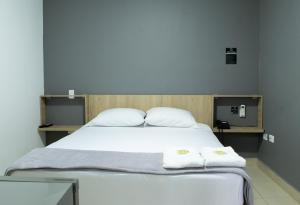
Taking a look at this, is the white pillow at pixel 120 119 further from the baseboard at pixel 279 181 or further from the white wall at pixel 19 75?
the baseboard at pixel 279 181

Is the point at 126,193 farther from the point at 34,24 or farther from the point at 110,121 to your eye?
the point at 34,24

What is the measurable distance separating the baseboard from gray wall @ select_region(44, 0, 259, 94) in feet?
3.19

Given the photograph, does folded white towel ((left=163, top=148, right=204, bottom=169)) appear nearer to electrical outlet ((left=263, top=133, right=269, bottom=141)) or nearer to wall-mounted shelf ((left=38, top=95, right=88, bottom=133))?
electrical outlet ((left=263, top=133, right=269, bottom=141))

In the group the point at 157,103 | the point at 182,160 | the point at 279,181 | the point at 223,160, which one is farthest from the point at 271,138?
the point at 182,160

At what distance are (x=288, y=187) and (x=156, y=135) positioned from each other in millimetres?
1429

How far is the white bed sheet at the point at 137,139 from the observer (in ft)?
8.01

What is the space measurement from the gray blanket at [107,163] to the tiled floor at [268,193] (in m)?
1.07

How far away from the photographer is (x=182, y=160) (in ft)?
6.19

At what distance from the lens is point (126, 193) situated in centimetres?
188

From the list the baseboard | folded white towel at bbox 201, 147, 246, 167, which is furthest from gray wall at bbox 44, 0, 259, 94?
folded white towel at bbox 201, 147, 246, 167

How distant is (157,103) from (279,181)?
5.56 ft

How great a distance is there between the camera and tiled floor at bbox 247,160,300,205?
274 cm

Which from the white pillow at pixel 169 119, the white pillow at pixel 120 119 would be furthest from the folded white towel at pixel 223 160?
the white pillow at pixel 120 119

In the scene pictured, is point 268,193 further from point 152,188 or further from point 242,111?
point 152,188
